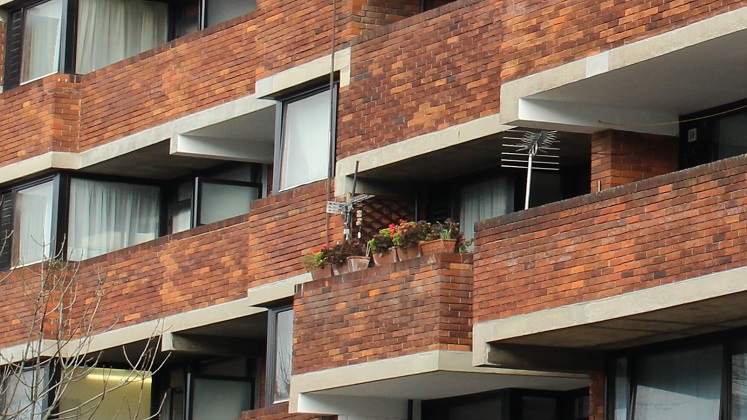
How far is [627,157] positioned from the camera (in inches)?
1024

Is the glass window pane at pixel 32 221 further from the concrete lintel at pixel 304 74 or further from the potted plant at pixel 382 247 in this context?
the potted plant at pixel 382 247

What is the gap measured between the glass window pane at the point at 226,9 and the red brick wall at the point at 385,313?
25.8ft

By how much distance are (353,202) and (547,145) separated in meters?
3.06

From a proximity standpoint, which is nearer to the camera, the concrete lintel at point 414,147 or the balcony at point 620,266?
the balcony at point 620,266

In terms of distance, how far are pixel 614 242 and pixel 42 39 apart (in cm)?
1551

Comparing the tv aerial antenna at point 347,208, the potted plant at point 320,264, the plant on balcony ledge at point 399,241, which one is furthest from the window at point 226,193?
the plant on balcony ledge at point 399,241

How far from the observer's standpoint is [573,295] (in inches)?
952

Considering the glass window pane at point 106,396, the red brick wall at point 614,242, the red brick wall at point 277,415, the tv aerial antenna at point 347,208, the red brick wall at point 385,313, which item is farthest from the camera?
the glass window pane at point 106,396

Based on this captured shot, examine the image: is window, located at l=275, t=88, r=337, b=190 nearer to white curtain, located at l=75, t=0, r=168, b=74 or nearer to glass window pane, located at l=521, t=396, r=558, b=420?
glass window pane, located at l=521, t=396, r=558, b=420

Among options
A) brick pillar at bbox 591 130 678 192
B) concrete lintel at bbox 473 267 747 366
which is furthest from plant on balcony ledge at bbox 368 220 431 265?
brick pillar at bbox 591 130 678 192

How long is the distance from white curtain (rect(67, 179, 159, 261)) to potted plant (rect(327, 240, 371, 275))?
8147 millimetres

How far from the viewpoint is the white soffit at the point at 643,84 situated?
2359 centimetres

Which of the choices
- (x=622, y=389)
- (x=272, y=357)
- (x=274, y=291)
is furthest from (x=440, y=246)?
(x=272, y=357)

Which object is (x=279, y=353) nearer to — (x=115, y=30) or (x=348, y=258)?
(x=348, y=258)
